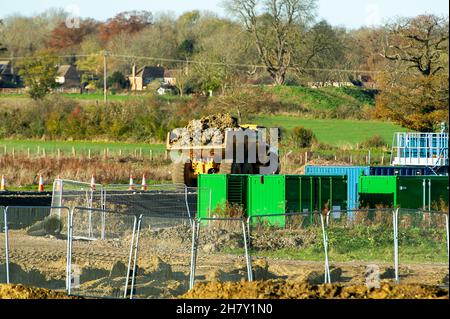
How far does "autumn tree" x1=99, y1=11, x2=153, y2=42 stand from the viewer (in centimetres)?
Answer: 12875

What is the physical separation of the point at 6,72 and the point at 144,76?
14.3 metres

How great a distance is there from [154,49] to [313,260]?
8968 centimetres

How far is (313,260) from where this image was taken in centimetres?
2188

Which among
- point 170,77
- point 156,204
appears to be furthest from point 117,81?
point 156,204

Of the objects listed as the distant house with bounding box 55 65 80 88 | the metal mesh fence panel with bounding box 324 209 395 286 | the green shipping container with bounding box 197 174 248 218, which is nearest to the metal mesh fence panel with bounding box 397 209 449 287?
the metal mesh fence panel with bounding box 324 209 395 286

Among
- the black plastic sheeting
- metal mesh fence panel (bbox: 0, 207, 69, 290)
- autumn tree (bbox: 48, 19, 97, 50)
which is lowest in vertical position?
the black plastic sheeting

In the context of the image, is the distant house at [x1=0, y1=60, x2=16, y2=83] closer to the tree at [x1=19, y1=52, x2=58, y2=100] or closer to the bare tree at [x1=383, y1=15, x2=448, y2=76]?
the tree at [x1=19, y1=52, x2=58, y2=100]

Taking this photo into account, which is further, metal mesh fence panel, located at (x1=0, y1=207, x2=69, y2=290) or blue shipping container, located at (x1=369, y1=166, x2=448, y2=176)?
blue shipping container, located at (x1=369, y1=166, x2=448, y2=176)

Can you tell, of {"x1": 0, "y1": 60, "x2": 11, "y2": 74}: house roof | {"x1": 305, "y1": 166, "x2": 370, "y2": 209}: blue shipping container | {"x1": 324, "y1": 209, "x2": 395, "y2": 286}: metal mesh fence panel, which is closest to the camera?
{"x1": 324, "y1": 209, "x2": 395, "y2": 286}: metal mesh fence panel

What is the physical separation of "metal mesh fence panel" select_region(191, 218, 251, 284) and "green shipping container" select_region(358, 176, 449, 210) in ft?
19.8

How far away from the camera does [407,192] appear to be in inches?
1172

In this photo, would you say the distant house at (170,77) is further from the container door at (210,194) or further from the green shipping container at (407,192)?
the green shipping container at (407,192)

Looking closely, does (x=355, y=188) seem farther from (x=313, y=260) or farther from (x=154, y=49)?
(x=154, y=49)
